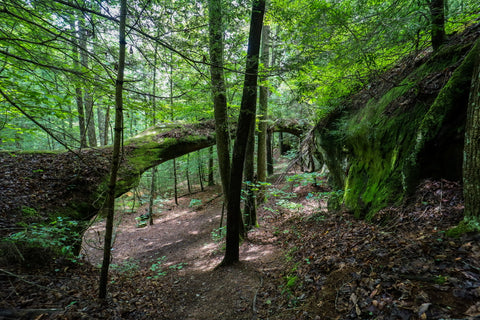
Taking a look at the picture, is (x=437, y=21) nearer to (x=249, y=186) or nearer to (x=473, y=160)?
(x=473, y=160)

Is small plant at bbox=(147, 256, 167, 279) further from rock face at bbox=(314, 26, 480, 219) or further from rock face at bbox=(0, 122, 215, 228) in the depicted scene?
rock face at bbox=(314, 26, 480, 219)

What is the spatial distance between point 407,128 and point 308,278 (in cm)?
353

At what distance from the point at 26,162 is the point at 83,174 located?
5.55 feet

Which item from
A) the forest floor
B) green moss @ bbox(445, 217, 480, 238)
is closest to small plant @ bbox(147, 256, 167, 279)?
the forest floor

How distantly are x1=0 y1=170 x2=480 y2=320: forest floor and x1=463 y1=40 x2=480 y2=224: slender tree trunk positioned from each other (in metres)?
0.29

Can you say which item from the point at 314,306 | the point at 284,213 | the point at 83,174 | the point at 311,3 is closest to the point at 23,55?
the point at 83,174

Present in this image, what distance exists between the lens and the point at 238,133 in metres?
5.14

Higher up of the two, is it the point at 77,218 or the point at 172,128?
the point at 172,128

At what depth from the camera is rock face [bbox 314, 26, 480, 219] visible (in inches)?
136

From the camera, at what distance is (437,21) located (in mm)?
4062

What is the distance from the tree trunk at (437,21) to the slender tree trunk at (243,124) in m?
3.07

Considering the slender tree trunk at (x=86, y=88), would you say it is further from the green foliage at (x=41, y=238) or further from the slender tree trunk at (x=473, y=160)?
the slender tree trunk at (x=473, y=160)

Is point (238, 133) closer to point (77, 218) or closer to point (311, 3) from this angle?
point (311, 3)

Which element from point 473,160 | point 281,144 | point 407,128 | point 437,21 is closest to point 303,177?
point 407,128
